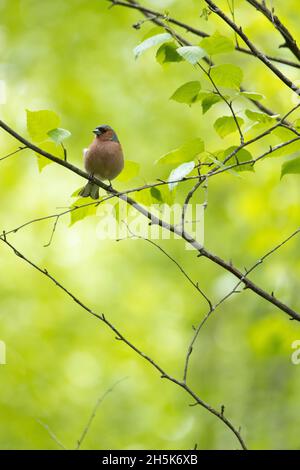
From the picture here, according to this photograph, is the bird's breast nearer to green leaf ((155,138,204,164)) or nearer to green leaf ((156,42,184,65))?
green leaf ((155,138,204,164))

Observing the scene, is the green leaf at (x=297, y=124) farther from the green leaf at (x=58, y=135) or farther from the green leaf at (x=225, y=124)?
the green leaf at (x=58, y=135)

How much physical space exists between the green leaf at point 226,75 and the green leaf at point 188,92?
0.23ft

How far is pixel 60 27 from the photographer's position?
7.35m

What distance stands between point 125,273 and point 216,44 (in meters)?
8.47

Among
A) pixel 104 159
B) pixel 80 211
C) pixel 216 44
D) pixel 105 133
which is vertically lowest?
pixel 80 211

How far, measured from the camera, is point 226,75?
2.27 meters

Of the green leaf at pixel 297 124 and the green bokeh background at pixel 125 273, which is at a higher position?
the green bokeh background at pixel 125 273

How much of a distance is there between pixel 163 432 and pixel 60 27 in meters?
5.45

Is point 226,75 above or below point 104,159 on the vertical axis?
below

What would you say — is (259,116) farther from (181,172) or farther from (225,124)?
(181,172)

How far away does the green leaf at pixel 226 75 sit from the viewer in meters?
2.26

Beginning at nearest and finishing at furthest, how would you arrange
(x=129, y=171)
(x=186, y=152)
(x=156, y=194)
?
(x=186, y=152) < (x=156, y=194) < (x=129, y=171)

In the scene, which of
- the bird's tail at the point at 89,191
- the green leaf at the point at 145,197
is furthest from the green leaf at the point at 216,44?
the bird's tail at the point at 89,191

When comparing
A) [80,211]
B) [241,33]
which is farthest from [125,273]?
[241,33]
